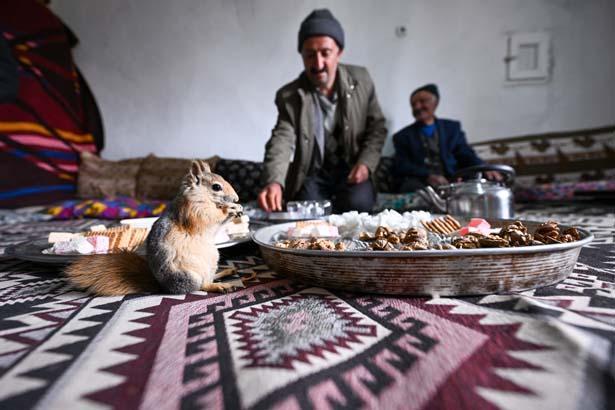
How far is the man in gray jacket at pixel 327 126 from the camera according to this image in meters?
1.41

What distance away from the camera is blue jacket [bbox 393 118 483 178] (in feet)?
7.14

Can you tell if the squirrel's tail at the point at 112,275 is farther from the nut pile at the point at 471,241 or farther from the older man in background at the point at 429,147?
the older man in background at the point at 429,147

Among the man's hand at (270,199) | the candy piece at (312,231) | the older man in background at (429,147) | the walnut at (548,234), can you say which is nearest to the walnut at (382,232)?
the candy piece at (312,231)

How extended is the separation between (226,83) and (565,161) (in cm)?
254

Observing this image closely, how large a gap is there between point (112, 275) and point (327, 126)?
1.25m

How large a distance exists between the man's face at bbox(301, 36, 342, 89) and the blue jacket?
96 cm

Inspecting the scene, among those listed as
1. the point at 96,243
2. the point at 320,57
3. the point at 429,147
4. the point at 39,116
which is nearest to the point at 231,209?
the point at 96,243

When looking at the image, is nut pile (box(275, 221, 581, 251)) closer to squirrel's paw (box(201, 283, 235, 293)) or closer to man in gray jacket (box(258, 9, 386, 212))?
squirrel's paw (box(201, 283, 235, 293))

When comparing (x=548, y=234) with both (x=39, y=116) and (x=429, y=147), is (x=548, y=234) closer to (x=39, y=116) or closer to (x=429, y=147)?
(x=429, y=147)

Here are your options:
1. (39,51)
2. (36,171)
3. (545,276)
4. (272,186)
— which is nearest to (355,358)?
(545,276)

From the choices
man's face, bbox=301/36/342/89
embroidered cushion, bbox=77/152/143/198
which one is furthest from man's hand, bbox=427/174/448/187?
embroidered cushion, bbox=77/152/143/198

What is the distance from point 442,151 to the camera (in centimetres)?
219

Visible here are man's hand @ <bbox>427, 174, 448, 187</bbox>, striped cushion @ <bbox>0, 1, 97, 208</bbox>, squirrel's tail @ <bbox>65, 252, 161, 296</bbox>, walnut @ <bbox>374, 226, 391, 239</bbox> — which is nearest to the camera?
squirrel's tail @ <bbox>65, 252, 161, 296</bbox>

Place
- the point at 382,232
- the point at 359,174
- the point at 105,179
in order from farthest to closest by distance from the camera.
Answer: the point at 105,179 < the point at 359,174 < the point at 382,232
